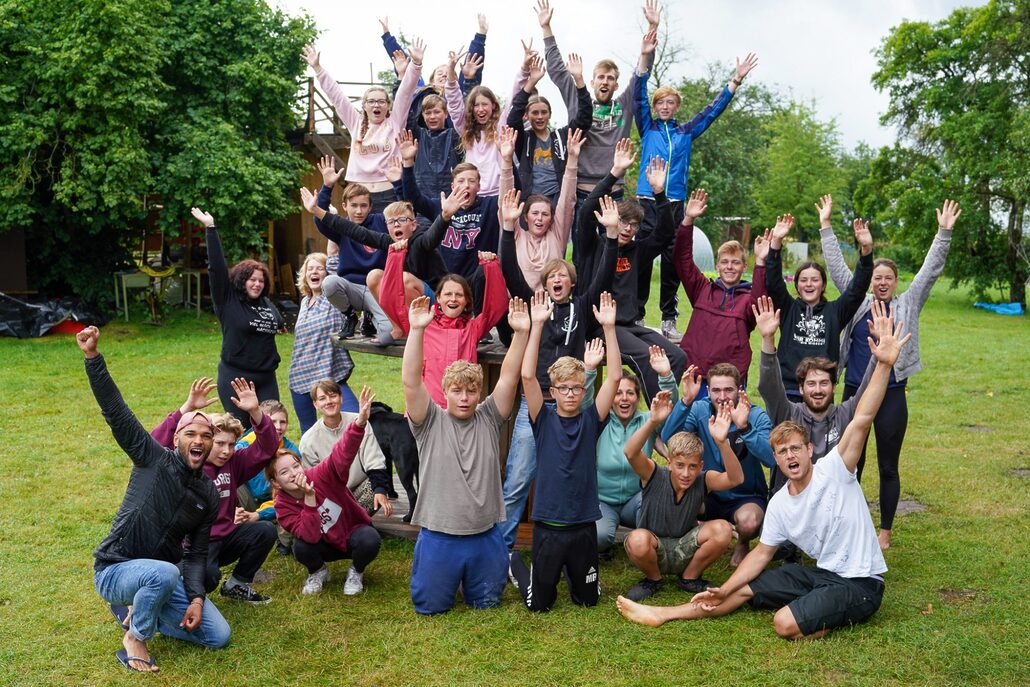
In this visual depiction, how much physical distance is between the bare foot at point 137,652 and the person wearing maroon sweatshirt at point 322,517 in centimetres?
125

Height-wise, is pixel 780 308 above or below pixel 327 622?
above

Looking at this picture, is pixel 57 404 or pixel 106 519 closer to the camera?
pixel 106 519

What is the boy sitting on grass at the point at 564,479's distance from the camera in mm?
6078

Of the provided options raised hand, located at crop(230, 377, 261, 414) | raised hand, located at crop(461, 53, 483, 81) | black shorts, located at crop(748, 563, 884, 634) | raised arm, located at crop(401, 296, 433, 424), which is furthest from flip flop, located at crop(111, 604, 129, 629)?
raised hand, located at crop(461, 53, 483, 81)

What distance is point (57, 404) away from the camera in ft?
40.9

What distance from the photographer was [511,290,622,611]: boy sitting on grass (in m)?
6.08

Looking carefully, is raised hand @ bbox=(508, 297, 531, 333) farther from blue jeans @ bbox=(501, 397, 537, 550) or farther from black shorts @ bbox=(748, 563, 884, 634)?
black shorts @ bbox=(748, 563, 884, 634)

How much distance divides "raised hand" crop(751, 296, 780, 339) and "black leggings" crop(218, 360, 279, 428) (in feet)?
12.3

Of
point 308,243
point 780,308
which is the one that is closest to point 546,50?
point 780,308

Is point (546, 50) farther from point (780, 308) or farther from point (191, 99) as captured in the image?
point (191, 99)

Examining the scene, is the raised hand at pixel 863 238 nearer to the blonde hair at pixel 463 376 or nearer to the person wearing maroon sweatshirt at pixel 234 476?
the blonde hair at pixel 463 376

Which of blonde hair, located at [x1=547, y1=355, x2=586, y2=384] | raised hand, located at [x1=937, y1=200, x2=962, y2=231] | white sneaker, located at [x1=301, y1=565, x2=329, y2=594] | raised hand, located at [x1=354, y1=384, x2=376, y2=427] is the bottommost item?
white sneaker, located at [x1=301, y1=565, x2=329, y2=594]

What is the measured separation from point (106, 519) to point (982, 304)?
24977mm

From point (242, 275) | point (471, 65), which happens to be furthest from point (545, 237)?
point (471, 65)
